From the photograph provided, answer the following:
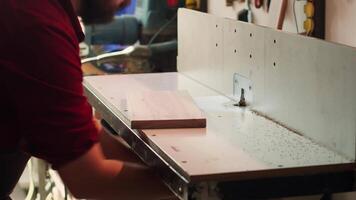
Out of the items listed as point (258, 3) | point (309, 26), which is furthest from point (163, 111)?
point (258, 3)

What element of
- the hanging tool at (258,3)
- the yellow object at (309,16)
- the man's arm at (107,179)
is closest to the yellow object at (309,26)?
the yellow object at (309,16)

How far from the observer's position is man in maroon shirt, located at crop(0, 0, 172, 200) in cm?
111

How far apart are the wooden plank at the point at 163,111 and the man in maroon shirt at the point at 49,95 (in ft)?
0.87

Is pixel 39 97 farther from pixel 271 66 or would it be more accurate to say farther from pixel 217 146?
pixel 271 66

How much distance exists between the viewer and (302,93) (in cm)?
150

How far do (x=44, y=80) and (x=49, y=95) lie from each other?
3cm

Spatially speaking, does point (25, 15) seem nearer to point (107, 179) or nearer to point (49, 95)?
point (49, 95)

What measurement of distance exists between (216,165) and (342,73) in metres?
0.34

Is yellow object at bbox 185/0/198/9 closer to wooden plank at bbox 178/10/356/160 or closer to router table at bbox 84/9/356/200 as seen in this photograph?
wooden plank at bbox 178/10/356/160

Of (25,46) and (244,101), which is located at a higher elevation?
(25,46)

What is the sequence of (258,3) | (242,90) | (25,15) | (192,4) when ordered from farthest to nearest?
(192,4)
(258,3)
(242,90)
(25,15)

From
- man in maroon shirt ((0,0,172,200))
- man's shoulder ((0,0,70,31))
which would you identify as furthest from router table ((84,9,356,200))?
man's shoulder ((0,0,70,31))

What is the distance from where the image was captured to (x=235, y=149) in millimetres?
1356

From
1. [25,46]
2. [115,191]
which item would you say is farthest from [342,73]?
[25,46]
